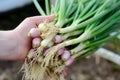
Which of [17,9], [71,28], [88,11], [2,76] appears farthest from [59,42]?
[17,9]

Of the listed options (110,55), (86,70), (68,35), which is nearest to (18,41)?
(68,35)

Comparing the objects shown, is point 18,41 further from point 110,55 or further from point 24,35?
point 110,55

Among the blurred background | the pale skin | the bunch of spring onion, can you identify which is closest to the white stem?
the blurred background

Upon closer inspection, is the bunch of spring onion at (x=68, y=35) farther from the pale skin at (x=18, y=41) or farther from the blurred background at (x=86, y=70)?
the blurred background at (x=86, y=70)

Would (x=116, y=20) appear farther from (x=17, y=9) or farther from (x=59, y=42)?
(x=17, y=9)

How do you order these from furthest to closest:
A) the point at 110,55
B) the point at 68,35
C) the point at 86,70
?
the point at 86,70, the point at 110,55, the point at 68,35

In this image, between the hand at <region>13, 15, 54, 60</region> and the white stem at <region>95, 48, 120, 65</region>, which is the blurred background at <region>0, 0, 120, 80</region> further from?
the hand at <region>13, 15, 54, 60</region>

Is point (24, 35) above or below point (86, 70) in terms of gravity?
above

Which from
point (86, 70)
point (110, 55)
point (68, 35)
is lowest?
point (86, 70)
